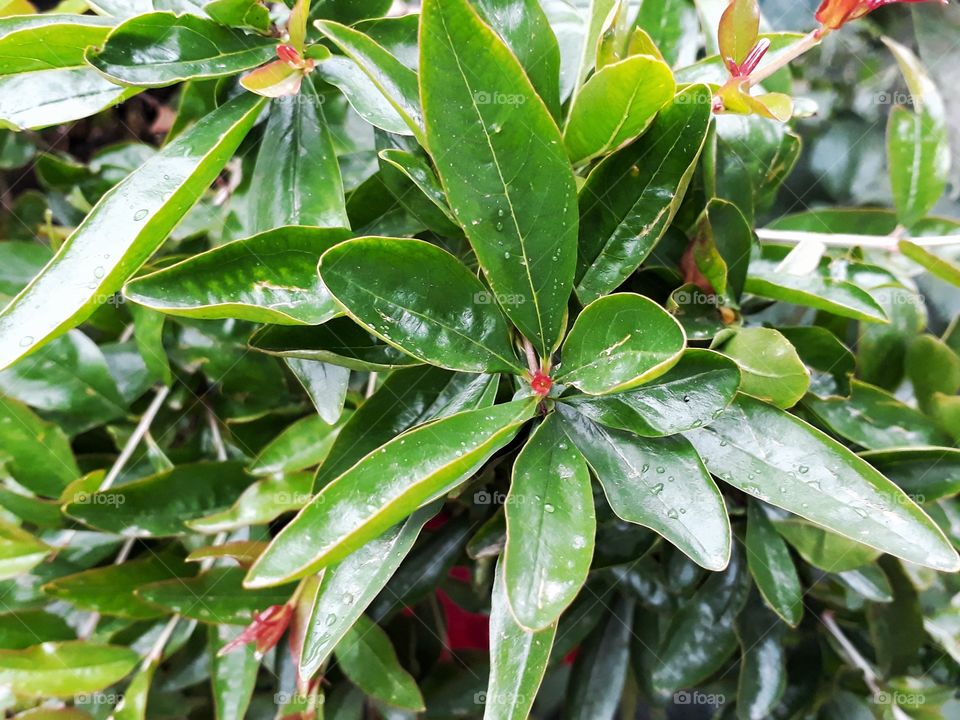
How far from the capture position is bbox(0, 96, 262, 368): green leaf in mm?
435

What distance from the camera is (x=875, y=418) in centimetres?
62

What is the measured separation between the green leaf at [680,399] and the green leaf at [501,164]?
72mm

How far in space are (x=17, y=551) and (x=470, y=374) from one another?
52 centimetres

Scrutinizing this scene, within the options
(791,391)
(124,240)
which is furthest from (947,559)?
(124,240)

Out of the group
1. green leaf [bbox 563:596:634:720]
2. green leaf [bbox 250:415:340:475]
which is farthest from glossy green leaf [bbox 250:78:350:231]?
green leaf [bbox 563:596:634:720]

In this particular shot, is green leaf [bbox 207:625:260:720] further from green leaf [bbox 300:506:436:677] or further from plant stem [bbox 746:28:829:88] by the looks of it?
plant stem [bbox 746:28:829:88]

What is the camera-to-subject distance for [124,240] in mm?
457

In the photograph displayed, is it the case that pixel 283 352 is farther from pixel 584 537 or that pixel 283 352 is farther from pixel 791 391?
pixel 791 391

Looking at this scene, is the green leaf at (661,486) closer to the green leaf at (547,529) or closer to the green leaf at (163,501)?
the green leaf at (547,529)

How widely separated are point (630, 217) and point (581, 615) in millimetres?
492

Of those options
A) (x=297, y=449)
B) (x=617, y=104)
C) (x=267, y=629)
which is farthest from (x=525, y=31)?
(x=267, y=629)

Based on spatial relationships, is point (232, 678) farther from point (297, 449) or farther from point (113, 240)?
point (113, 240)

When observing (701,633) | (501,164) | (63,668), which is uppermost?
(501,164)

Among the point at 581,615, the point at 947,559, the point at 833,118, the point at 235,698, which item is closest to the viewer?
the point at 947,559
